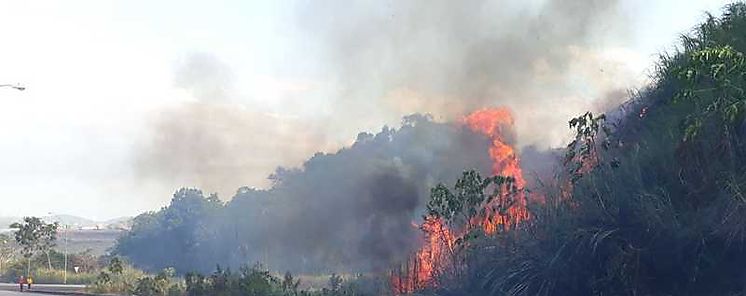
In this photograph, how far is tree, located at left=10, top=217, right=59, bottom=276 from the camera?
7344 centimetres

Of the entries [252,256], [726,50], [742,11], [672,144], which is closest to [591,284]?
[672,144]

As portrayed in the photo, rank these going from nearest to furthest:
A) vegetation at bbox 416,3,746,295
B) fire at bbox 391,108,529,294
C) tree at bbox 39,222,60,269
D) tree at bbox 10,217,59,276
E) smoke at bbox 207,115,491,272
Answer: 1. vegetation at bbox 416,3,746,295
2. fire at bbox 391,108,529,294
3. smoke at bbox 207,115,491,272
4. tree at bbox 10,217,59,276
5. tree at bbox 39,222,60,269

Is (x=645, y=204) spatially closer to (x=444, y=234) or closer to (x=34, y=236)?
(x=444, y=234)

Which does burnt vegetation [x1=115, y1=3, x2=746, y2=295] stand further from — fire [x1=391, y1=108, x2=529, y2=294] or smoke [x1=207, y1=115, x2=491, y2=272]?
smoke [x1=207, y1=115, x2=491, y2=272]

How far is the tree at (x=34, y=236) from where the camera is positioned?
241ft

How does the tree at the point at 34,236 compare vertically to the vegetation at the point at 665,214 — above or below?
above

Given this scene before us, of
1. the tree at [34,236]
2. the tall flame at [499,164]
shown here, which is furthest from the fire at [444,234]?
the tree at [34,236]

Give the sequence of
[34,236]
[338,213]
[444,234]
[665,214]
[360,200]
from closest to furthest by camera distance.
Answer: [665,214] → [444,234] → [360,200] → [338,213] → [34,236]

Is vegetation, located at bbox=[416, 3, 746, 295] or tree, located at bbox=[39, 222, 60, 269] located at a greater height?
tree, located at bbox=[39, 222, 60, 269]

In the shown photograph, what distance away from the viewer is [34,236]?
74062 millimetres

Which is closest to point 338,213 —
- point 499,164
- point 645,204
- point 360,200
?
point 360,200

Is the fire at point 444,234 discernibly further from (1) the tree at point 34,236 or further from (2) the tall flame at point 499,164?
(1) the tree at point 34,236

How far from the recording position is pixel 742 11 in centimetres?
1973

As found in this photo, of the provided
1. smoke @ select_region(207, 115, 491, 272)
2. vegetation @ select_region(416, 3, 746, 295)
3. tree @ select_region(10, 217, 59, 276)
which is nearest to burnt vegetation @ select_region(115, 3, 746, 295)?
vegetation @ select_region(416, 3, 746, 295)
